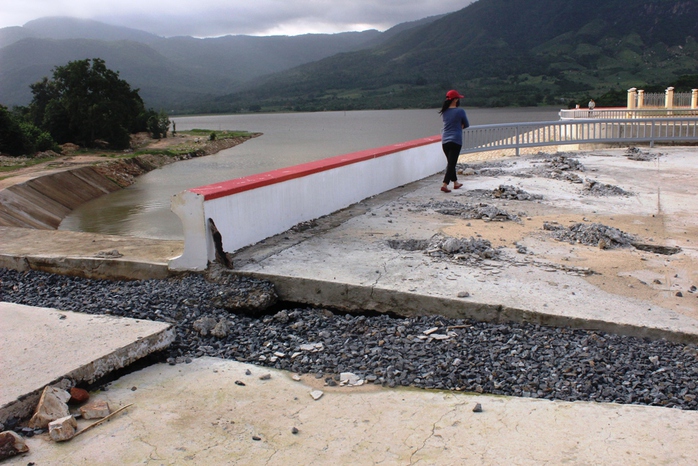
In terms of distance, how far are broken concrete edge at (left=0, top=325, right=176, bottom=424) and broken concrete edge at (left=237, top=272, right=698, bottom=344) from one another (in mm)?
1243

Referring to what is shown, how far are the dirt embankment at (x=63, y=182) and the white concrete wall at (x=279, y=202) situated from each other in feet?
36.1

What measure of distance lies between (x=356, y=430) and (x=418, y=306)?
5.61 feet

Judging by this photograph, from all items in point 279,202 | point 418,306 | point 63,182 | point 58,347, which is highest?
point 279,202

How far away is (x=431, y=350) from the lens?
162 inches

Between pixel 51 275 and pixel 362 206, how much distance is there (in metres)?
4.23

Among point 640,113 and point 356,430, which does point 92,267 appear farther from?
point 640,113

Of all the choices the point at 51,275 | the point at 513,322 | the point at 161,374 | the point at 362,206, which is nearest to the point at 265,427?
the point at 161,374

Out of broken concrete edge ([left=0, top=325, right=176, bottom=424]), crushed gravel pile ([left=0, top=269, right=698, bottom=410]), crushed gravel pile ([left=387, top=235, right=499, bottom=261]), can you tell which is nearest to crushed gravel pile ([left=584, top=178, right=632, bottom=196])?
crushed gravel pile ([left=387, top=235, right=499, bottom=261])

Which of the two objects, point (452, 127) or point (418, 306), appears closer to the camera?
point (418, 306)

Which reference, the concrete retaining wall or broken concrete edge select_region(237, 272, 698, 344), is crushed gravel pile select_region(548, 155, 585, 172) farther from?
the concrete retaining wall

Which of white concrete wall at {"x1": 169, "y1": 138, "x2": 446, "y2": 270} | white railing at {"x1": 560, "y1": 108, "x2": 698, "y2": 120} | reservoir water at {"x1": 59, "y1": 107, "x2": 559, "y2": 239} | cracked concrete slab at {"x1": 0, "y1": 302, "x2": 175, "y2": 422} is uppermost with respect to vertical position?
white railing at {"x1": 560, "y1": 108, "x2": 698, "y2": 120}

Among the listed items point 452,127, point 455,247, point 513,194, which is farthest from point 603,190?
point 455,247

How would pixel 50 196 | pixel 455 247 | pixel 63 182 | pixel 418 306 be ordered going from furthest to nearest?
pixel 63 182 < pixel 50 196 < pixel 455 247 < pixel 418 306

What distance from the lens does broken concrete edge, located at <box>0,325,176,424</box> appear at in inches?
127
